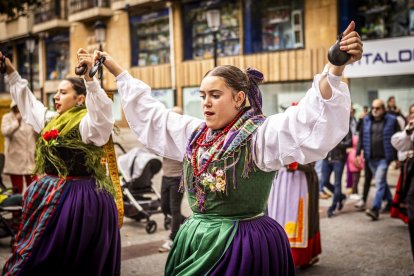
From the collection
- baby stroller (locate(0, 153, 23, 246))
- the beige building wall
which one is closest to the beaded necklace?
baby stroller (locate(0, 153, 23, 246))

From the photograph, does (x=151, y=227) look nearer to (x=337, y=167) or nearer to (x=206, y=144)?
(x=337, y=167)

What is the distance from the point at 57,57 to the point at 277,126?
94.4ft

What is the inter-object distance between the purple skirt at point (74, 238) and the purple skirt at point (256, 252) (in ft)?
6.01

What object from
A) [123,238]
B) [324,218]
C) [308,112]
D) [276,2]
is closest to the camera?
[308,112]

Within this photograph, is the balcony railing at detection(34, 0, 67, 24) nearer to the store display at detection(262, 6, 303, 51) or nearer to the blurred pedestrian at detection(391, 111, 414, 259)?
the store display at detection(262, 6, 303, 51)

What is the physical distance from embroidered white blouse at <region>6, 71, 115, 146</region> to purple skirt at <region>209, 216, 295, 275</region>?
1628mm

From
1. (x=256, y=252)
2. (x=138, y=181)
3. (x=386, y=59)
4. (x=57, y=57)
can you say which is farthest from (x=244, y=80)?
(x=57, y=57)

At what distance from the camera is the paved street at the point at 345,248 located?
20.0 ft

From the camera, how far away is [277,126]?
2.91 metres

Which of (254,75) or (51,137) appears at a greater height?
(254,75)

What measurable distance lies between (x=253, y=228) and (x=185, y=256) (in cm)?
40

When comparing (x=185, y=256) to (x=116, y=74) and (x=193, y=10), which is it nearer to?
(x=116, y=74)

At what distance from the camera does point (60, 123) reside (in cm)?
470

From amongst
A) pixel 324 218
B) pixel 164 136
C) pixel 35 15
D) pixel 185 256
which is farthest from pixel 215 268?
pixel 35 15
